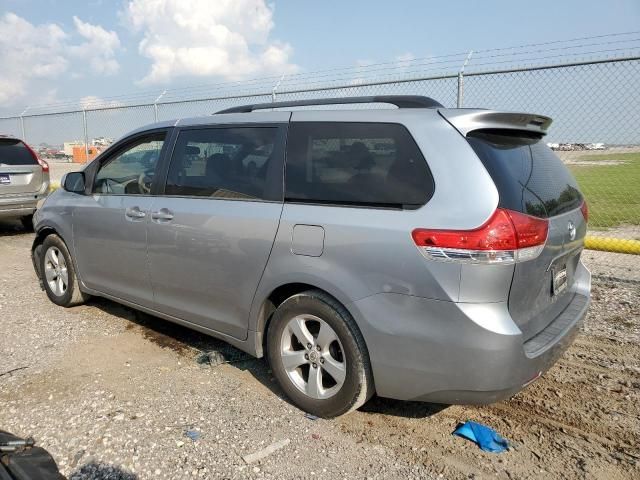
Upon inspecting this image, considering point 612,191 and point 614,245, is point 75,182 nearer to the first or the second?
point 614,245

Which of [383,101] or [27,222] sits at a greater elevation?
[383,101]

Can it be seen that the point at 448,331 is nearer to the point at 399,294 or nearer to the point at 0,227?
the point at 399,294

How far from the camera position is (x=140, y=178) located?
405 centimetres

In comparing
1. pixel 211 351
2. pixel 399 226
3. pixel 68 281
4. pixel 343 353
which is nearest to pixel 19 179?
pixel 68 281

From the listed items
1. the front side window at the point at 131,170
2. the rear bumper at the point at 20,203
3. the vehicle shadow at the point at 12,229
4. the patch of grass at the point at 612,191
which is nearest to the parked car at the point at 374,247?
the front side window at the point at 131,170

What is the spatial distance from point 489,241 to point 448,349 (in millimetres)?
559

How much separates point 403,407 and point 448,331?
38.7 inches

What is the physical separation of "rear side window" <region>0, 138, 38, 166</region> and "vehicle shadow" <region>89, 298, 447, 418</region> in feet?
15.7

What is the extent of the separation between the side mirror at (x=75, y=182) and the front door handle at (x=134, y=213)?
2.74 ft

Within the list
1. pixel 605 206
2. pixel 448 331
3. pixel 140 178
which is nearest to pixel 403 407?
pixel 448 331

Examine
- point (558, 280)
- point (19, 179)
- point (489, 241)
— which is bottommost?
point (558, 280)

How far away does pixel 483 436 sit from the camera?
2811mm

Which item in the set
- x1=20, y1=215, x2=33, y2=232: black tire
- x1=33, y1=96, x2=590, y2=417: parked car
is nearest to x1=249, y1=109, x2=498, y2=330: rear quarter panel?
x1=33, y1=96, x2=590, y2=417: parked car

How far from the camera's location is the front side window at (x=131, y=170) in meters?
3.99
